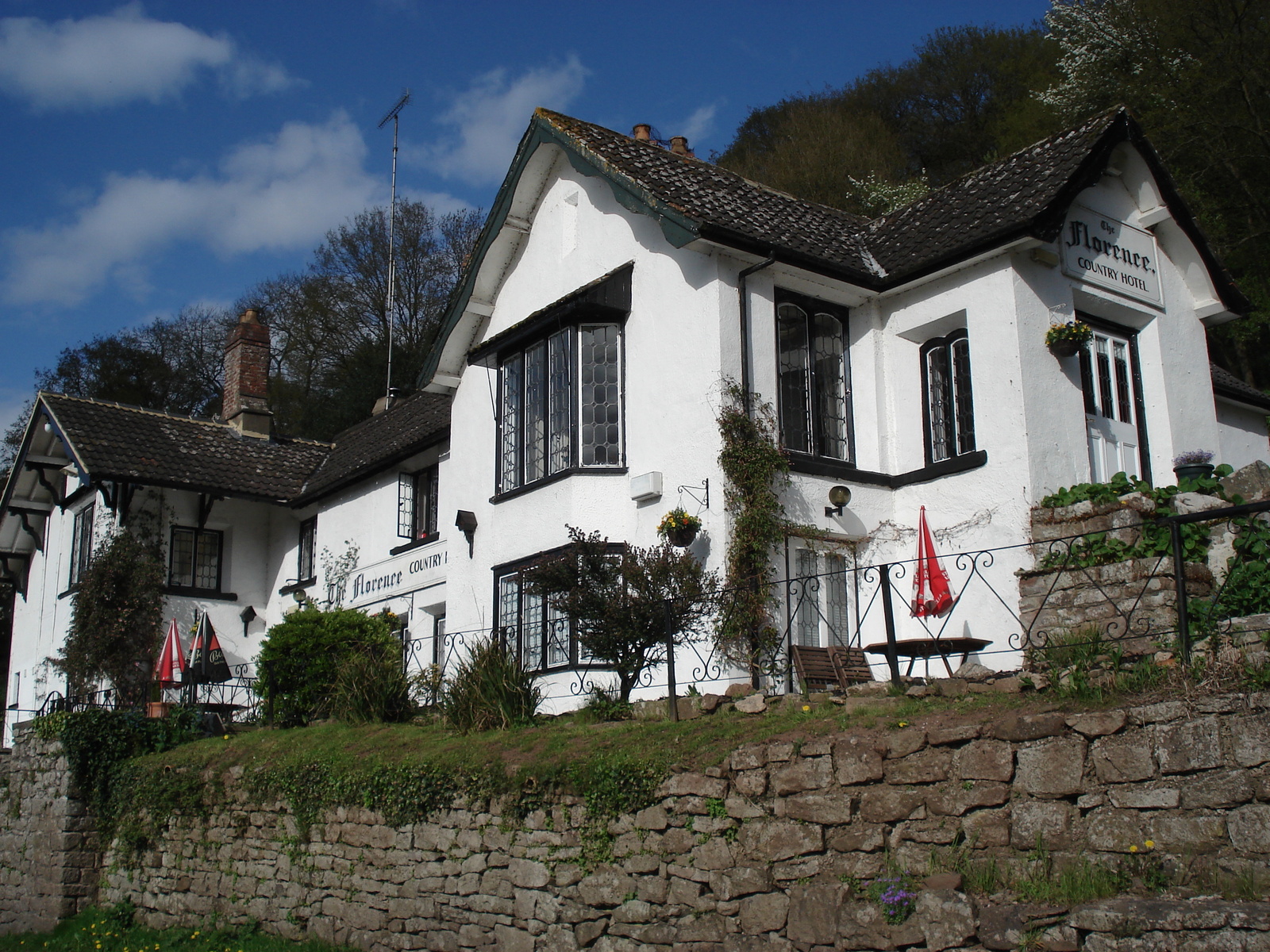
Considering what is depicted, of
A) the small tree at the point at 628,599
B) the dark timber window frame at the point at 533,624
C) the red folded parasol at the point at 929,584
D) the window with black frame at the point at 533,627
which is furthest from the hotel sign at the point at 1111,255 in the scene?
the window with black frame at the point at 533,627

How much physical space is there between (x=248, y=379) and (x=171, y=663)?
8933 mm

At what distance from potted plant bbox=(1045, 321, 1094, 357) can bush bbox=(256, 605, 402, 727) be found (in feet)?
30.4

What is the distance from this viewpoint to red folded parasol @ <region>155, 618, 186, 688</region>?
19828 mm

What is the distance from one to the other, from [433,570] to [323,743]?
6188 mm

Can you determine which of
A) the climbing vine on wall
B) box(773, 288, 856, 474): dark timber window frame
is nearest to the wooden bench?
the climbing vine on wall

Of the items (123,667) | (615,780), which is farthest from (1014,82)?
(615,780)

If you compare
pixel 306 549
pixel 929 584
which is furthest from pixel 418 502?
pixel 929 584

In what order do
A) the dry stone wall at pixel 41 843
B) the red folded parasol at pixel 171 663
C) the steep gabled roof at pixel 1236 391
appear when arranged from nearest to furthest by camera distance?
1. the dry stone wall at pixel 41 843
2. the steep gabled roof at pixel 1236 391
3. the red folded parasol at pixel 171 663

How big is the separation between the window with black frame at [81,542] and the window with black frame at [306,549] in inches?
154

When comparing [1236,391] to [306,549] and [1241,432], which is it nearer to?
[1241,432]

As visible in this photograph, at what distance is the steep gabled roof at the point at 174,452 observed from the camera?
23.1m

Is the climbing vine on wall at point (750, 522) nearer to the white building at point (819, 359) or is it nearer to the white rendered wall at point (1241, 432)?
the white building at point (819, 359)

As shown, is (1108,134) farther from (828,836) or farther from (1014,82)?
(1014,82)

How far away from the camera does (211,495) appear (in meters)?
24.1
